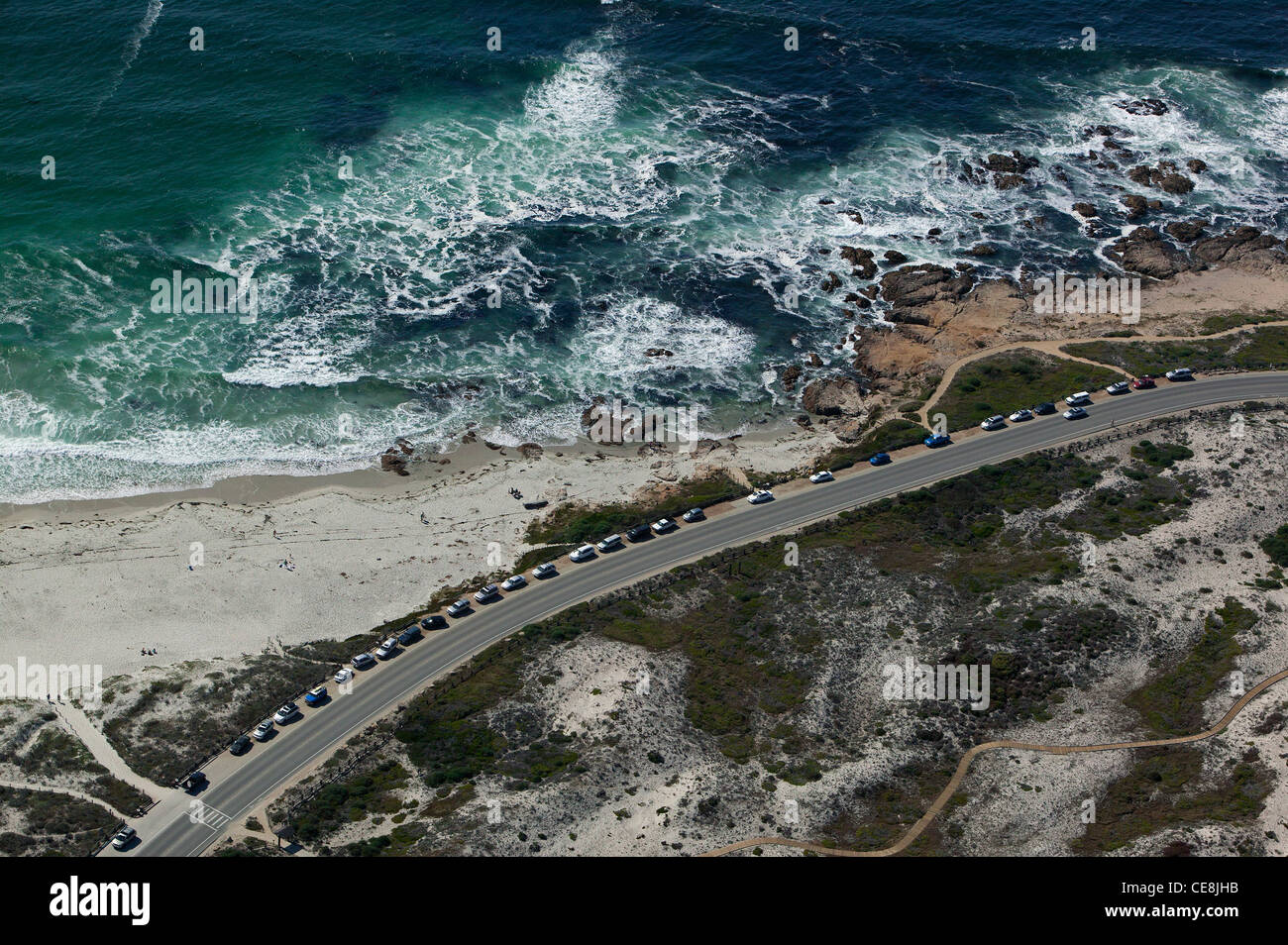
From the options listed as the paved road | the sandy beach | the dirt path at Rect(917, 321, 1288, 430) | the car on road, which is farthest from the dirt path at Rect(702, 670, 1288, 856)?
the dirt path at Rect(917, 321, 1288, 430)

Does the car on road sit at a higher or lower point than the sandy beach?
lower

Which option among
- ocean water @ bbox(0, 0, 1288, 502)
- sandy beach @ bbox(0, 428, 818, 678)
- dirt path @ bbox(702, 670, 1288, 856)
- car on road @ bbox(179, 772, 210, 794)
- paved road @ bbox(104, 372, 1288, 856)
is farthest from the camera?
ocean water @ bbox(0, 0, 1288, 502)

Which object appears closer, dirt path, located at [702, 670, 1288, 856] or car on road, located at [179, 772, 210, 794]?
dirt path, located at [702, 670, 1288, 856]

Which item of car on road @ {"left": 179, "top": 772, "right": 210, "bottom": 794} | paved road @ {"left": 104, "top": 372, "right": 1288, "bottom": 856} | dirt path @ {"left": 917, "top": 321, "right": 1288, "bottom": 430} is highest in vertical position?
dirt path @ {"left": 917, "top": 321, "right": 1288, "bottom": 430}

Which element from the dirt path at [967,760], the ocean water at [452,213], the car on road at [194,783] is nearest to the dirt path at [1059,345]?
the ocean water at [452,213]

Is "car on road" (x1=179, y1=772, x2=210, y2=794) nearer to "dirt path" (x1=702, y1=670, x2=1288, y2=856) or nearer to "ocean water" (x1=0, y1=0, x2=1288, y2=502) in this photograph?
"dirt path" (x1=702, y1=670, x2=1288, y2=856)

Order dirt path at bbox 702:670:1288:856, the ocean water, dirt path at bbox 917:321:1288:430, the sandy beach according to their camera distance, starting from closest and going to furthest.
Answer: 1. dirt path at bbox 702:670:1288:856
2. the sandy beach
3. the ocean water
4. dirt path at bbox 917:321:1288:430

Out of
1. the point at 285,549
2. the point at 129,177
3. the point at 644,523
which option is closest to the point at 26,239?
the point at 129,177
